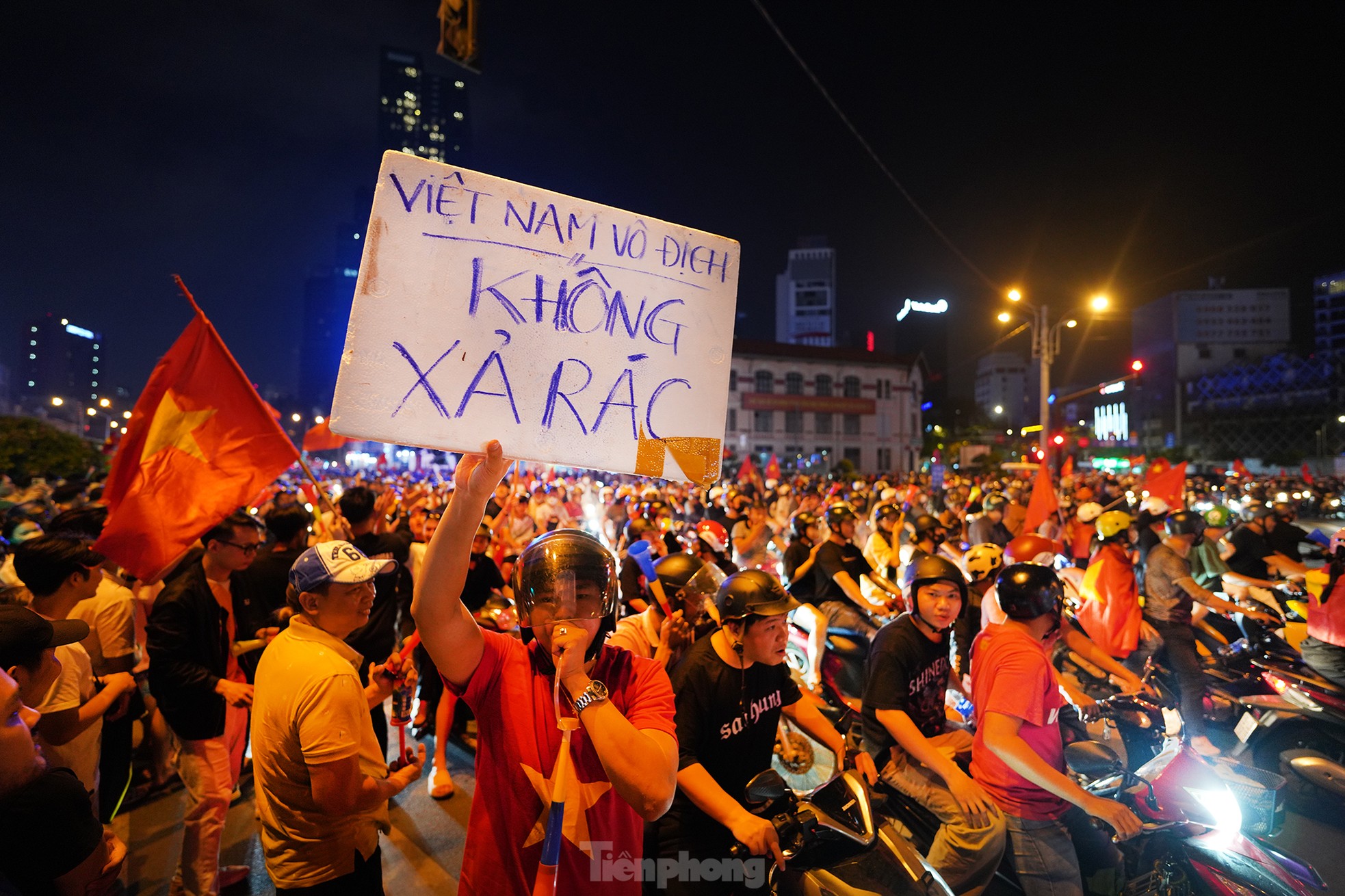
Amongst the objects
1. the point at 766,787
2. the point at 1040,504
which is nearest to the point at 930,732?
the point at 766,787

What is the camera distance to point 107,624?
382 cm

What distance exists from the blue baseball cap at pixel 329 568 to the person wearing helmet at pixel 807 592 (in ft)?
15.6

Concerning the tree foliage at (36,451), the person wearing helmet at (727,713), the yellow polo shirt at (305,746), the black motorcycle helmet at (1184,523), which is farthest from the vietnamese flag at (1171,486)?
the tree foliage at (36,451)

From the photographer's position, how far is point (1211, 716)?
5.61 meters

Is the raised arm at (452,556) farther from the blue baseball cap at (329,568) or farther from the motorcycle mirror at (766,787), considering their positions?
the motorcycle mirror at (766,787)

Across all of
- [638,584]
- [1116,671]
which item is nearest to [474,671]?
[638,584]

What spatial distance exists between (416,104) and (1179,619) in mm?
189183

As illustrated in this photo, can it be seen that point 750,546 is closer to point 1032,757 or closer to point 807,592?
point 807,592

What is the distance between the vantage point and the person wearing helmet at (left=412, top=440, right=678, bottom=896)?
1693 millimetres

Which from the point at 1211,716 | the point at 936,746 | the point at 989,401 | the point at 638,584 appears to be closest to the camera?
the point at 936,746

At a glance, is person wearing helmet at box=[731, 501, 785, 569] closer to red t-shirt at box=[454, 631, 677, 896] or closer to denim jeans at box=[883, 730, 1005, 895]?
denim jeans at box=[883, 730, 1005, 895]

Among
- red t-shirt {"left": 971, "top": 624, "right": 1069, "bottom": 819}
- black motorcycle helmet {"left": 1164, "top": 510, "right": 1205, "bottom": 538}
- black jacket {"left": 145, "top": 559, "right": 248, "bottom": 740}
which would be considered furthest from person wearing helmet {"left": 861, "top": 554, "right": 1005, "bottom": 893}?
black motorcycle helmet {"left": 1164, "top": 510, "right": 1205, "bottom": 538}

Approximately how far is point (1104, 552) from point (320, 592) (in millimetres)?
6214

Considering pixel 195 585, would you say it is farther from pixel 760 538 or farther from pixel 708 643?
pixel 760 538
